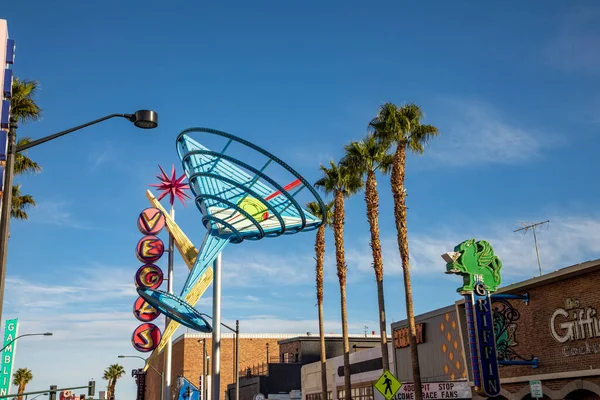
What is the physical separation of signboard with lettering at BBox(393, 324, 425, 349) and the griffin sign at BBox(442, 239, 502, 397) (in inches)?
375

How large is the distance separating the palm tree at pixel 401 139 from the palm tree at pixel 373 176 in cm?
131

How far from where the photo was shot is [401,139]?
34.3 meters

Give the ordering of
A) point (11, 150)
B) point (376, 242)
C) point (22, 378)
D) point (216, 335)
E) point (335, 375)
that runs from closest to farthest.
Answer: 1. point (11, 150)
2. point (376, 242)
3. point (216, 335)
4. point (335, 375)
5. point (22, 378)

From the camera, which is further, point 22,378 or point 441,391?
point 22,378

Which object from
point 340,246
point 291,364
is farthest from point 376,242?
point 291,364

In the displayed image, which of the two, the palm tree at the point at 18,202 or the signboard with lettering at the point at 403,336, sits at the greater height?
the palm tree at the point at 18,202

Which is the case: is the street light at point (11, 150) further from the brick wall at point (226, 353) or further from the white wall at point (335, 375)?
the brick wall at point (226, 353)

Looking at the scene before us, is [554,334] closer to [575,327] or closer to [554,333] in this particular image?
[554,333]

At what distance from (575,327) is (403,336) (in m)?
14.5

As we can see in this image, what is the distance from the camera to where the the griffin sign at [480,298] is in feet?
80.1

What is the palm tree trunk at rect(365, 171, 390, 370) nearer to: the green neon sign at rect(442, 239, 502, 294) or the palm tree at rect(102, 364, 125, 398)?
the green neon sign at rect(442, 239, 502, 294)

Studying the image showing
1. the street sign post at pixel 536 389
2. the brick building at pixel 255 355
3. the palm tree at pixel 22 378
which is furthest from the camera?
the palm tree at pixel 22 378

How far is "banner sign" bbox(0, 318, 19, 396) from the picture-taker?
56.7m

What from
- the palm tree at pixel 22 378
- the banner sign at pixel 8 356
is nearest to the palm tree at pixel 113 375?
the palm tree at pixel 22 378
